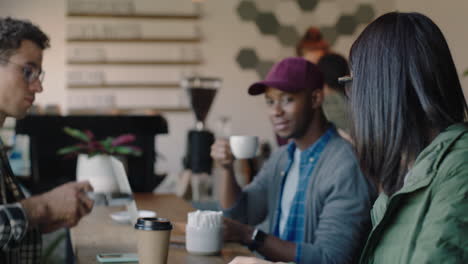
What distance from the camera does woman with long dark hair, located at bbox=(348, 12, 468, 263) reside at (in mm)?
934

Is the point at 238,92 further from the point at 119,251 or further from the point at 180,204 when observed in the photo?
the point at 119,251

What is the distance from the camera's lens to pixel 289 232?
6.49 feet

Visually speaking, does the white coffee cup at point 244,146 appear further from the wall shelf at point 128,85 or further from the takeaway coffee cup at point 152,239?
the wall shelf at point 128,85

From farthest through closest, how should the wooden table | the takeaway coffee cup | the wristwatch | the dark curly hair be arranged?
1. the wristwatch
2. the dark curly hair
3. the wooden table
4. the takeaway coffee cup

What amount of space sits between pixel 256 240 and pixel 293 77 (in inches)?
25.6

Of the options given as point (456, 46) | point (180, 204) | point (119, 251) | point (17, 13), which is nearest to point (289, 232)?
point (180, 204)

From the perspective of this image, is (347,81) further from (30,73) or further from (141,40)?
(141,40)

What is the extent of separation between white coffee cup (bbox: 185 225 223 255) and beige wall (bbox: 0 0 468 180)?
4.14 metres

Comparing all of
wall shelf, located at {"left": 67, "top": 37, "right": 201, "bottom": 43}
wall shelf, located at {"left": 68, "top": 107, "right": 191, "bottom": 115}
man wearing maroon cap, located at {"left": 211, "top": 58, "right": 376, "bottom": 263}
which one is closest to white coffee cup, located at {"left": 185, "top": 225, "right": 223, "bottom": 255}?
man wearing maroon cap, located at {"left": 211, "top": 58, "right": 376, "bottom": 263}

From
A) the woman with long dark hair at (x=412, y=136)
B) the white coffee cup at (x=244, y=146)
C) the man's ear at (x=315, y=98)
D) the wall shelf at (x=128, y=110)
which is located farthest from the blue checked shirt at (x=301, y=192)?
the wall shelf at (x=128, y=110)

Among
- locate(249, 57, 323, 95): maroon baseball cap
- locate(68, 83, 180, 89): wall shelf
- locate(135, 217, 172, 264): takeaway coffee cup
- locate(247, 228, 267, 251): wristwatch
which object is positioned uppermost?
locate(249, 57, 323, 95): maroon baseball cap

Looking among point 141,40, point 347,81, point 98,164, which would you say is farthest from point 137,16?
point 347,81

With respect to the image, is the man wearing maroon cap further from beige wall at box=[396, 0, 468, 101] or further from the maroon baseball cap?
beige wall at box=[396, 0, 468, 101]

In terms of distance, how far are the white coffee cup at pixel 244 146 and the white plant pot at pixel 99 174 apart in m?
0.62
